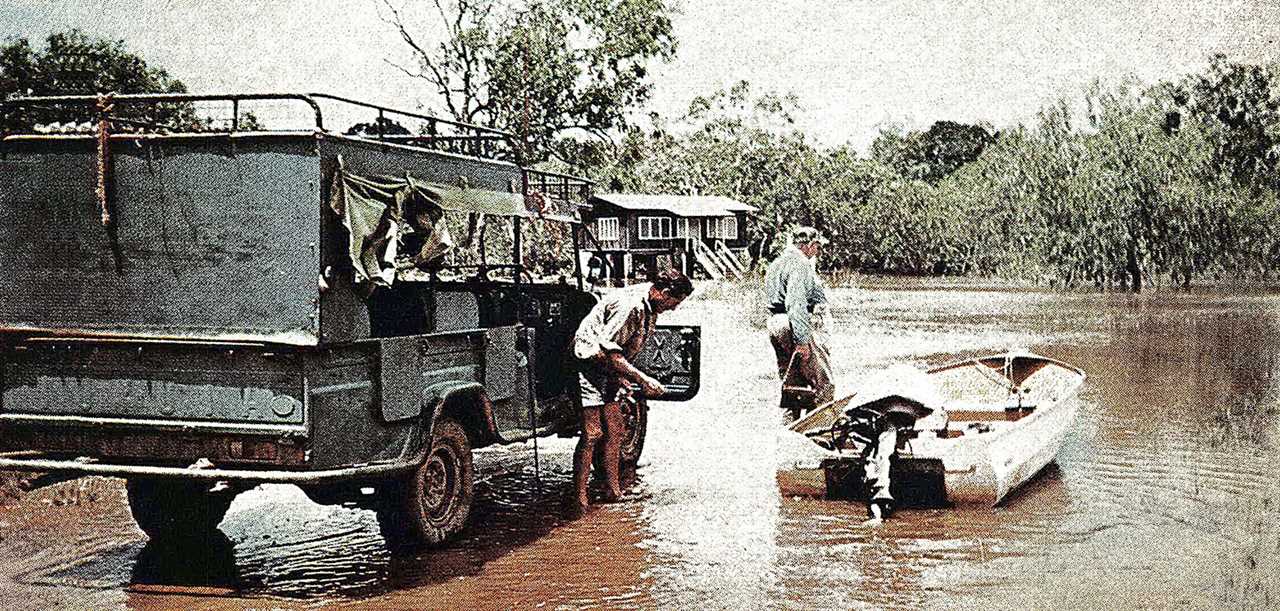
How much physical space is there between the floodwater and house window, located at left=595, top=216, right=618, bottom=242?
31725 millimetres

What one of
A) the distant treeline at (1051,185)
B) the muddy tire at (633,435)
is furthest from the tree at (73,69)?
the muddy tire at (633,435)

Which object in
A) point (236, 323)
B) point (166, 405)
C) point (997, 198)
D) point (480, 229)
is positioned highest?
point (997, 198)

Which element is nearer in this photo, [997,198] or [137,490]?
[137,490]

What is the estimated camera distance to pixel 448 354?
5.89m

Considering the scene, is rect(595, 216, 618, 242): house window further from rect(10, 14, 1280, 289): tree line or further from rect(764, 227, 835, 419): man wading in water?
rect(764, 227, 835, 419): man wading in water

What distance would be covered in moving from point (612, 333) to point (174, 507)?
221 centimetres

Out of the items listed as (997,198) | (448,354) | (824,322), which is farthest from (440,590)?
(997,198)

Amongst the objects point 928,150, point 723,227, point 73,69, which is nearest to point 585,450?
point 73,69

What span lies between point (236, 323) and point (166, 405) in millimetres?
431

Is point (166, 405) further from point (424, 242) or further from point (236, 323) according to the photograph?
point (424, 242)

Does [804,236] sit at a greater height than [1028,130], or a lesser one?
lesser

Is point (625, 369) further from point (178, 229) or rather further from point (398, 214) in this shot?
point (178, 229)

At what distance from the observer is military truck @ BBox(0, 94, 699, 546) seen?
202 inches

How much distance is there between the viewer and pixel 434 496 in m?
5.91
